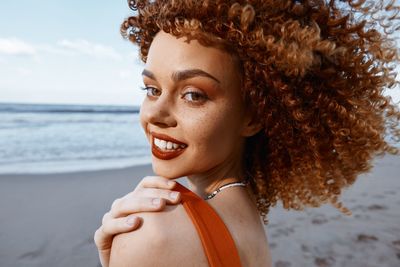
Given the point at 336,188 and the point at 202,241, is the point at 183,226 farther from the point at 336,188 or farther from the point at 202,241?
the point at 336,188

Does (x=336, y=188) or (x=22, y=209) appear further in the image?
(x=22, y=209)

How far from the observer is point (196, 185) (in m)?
1.72

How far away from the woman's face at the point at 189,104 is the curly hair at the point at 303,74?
0.06 metres

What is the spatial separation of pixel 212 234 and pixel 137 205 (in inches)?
10.0

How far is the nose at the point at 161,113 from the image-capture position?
141 centimetres

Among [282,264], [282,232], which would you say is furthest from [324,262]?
[282,232]

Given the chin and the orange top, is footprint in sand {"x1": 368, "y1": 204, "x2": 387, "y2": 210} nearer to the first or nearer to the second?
the chin

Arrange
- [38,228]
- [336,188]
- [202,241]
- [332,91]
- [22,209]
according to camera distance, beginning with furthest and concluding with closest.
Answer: [22,209] → [38,228] → [336,188] → [332,91] → [202,241]

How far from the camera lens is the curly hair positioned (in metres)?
1.46

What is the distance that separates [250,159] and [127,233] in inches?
34.2

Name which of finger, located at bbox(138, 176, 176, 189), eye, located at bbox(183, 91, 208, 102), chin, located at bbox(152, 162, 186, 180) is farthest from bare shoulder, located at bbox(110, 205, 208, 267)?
eye, located at bbox(183, 91, 208, 102)

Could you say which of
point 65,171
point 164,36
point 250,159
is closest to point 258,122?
point 250,159

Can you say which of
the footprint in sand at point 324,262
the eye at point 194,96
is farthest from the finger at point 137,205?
the footprint in sand at point 324,262

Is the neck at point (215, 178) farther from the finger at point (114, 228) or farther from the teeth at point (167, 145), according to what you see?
the finger at point (114, 228)
